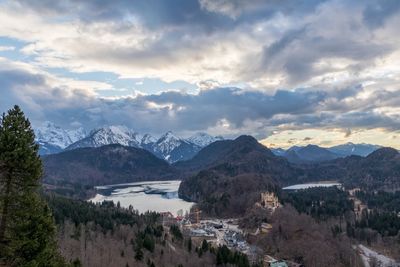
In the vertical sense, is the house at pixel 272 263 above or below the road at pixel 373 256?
above

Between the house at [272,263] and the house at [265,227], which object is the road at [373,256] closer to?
the house at [272,263]

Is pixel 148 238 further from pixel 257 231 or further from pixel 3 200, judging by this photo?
pixel 3 200

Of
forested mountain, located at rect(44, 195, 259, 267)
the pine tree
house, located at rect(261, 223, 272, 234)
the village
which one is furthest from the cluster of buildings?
the pine tree

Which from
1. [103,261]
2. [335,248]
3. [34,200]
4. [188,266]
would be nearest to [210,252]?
[188,266]

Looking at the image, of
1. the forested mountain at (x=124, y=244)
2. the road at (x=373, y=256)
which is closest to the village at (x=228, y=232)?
the forested mountain at (x=124, y=244)

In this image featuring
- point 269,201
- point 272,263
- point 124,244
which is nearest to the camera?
point 272,263

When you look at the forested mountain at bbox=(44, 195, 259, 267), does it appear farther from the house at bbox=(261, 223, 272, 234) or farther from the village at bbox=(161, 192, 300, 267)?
the house at bbox=(261, 223, 272, 234)

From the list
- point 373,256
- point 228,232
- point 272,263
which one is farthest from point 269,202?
point 272,263

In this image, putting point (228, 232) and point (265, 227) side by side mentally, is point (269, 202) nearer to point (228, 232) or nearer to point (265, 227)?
point (265, 227)
